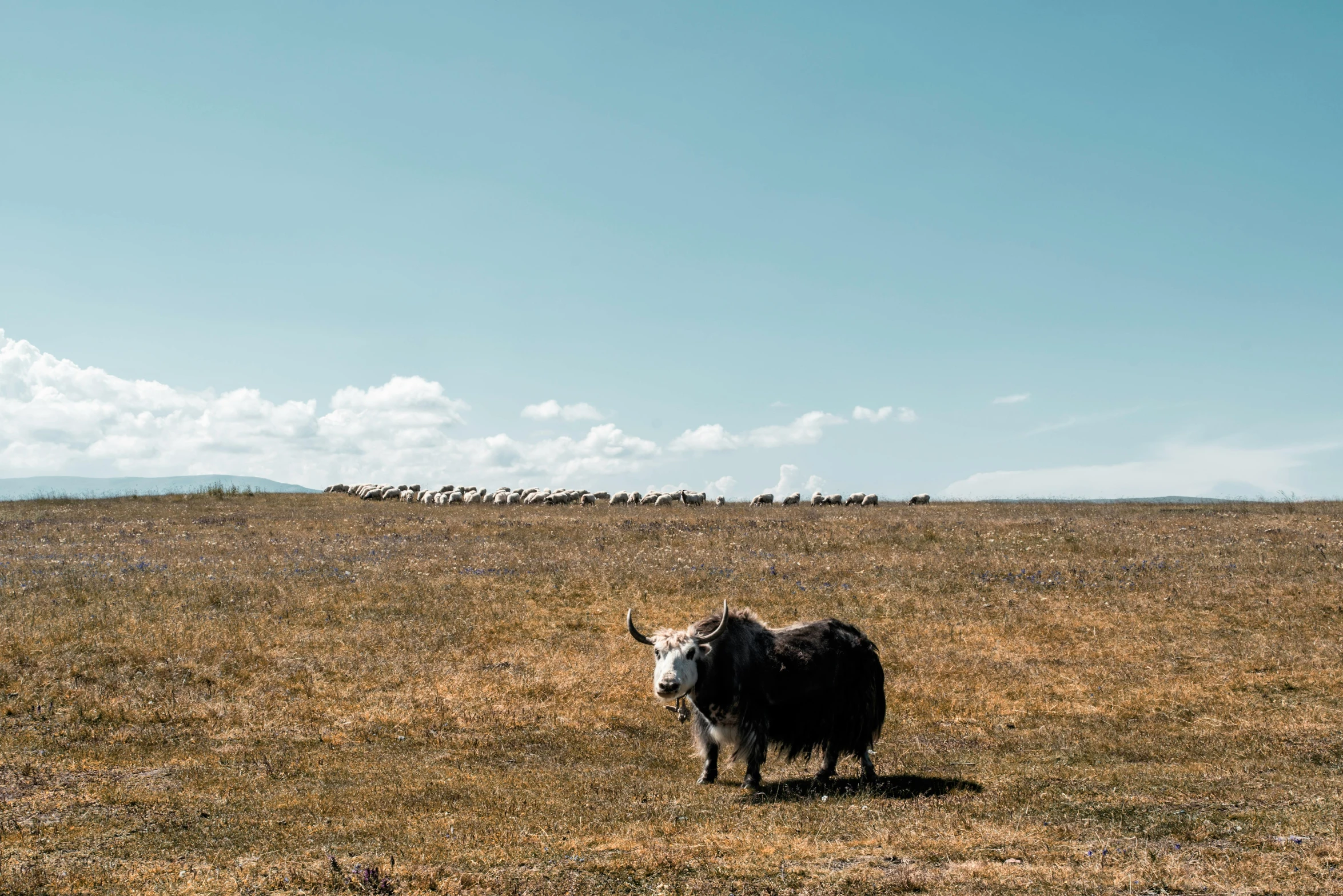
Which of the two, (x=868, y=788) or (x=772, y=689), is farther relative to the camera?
(x=772, y=689)

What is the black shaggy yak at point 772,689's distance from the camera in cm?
1516

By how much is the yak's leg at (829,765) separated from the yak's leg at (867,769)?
42 cm

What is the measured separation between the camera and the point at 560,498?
6894 cm

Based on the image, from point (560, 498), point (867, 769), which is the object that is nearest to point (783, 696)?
point (867, 769)

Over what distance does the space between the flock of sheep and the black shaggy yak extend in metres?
48.8

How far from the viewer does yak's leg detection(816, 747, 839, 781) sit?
15.9m

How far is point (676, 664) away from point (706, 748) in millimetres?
2150

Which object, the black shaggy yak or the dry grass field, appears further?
the black shaggy yak

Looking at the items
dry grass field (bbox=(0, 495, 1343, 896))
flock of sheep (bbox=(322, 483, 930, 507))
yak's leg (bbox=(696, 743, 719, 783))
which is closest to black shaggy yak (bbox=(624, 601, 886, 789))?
yak's leg (bbox=(696, 743, 719, 783))

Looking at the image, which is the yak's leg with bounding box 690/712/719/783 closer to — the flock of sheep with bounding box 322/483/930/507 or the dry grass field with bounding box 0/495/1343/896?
the dry grass field with bounding box 0/495/1343/896

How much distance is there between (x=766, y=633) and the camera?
16.2 metres

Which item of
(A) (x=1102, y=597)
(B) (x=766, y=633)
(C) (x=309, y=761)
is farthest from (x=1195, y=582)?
(C) (x=309, y=761)

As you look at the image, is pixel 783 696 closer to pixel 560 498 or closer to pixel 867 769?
pixel 867 769

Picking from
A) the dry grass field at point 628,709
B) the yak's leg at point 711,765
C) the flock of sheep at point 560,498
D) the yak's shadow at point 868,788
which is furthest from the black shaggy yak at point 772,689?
the flock of sheep at point 560,498
